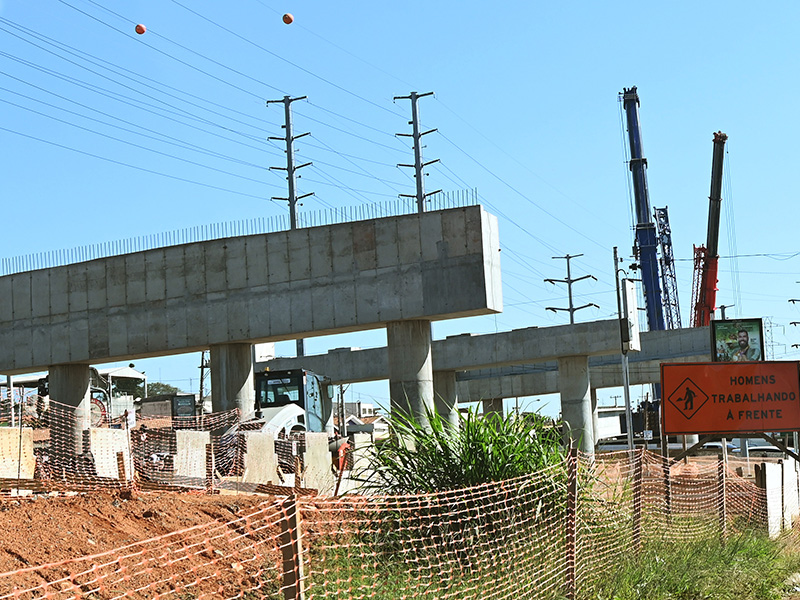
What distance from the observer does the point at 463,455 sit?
11.0 m

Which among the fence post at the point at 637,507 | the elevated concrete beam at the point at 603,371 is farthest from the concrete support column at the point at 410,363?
the elevated concrete beam at the point at 603,371

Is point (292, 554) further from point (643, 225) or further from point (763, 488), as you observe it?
point (643, 225)

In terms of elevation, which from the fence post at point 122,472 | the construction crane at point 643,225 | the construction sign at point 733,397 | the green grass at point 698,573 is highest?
the construction crane at point 643,225

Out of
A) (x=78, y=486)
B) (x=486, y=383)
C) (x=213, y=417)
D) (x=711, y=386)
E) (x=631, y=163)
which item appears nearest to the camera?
(x=78, y=486)

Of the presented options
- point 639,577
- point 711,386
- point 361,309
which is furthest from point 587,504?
point 361,309

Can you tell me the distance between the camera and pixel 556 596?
9.05 meters

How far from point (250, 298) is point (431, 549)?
1994 cm

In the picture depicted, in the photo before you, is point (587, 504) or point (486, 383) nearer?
point (587, 504)

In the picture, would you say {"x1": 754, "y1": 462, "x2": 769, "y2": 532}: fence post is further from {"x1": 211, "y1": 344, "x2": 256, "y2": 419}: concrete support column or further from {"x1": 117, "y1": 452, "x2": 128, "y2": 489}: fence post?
{"x1": 211, "y1": 344, "x2": 256, "y2": 419}: concrete support column

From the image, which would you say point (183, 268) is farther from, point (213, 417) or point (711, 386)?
point (711, 386)

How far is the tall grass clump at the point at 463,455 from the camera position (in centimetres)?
1092

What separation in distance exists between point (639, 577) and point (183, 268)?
21.7 meters

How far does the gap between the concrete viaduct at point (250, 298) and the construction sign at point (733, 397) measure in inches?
416

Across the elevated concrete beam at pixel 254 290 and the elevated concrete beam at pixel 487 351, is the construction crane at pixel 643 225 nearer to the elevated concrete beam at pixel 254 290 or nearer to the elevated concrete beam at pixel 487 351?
the elevated concrete beam at pixel 487 351
